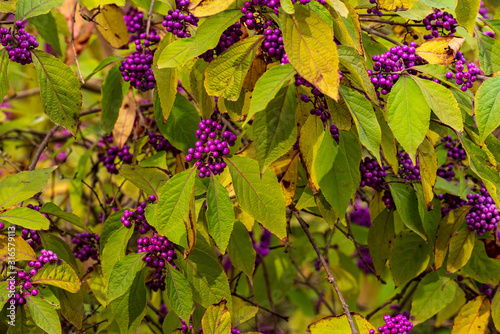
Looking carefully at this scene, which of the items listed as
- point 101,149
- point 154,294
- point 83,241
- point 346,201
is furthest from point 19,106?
point 346,201

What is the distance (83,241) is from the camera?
191 centimetres

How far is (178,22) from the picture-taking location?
4.90ft

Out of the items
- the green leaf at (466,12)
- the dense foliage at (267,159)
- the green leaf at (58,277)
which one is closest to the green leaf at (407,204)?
the dense foliage at (267,159)

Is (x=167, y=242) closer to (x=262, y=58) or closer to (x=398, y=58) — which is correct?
(x=262, y=58)

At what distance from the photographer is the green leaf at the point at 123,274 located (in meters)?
1.38

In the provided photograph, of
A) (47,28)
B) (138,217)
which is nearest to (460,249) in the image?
(138,217)

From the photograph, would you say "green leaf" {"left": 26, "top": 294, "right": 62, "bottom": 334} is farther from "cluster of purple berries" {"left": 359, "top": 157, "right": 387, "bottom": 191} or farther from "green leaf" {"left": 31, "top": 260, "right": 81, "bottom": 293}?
"cluster of purple berries" {"left": 359, "top": 157, "right": 387, "bottom": 191}

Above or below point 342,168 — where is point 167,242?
below

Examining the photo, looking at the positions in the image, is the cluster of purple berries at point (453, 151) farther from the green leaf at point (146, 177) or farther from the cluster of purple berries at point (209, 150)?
the green leaf at point (146, 177)

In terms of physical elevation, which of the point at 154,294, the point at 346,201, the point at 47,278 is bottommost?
the point at 154,294

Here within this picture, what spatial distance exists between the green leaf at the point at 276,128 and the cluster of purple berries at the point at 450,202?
2.56 ft

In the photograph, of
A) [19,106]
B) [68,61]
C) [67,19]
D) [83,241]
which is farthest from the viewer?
[19,106]

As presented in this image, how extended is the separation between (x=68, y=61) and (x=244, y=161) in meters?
1.62

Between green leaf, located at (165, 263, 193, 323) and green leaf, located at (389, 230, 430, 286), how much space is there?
0.73m
